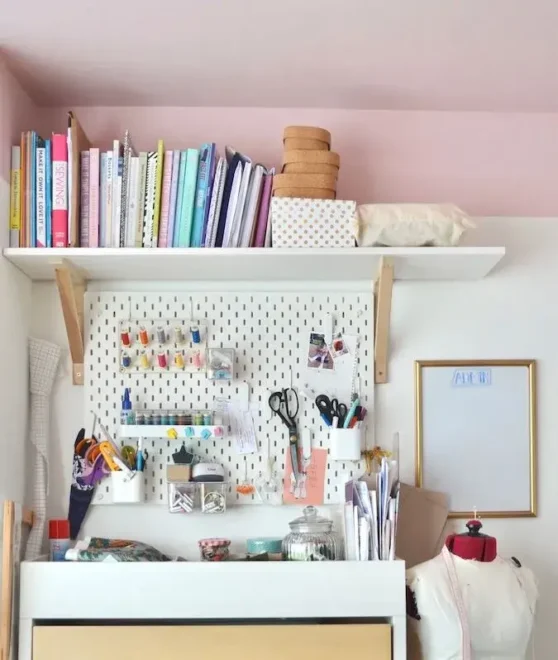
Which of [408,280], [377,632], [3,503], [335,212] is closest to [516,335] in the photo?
[408,280]

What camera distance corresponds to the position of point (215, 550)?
2.26m

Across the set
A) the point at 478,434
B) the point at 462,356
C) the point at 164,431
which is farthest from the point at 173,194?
the point at 478,434

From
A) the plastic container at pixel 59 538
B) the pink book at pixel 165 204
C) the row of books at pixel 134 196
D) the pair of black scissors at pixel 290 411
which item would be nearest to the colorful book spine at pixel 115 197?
the row of books at pixel 134 196

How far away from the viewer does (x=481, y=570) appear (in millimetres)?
2180

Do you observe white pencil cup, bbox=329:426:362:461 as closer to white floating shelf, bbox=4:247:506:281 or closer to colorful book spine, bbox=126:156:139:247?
white floating shelf, bbox=4:247:506:281

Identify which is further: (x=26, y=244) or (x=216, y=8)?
(x=26, y=244)

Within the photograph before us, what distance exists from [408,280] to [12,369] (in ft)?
3.46

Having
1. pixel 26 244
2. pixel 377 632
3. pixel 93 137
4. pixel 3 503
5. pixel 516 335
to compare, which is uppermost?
pixel 93 137

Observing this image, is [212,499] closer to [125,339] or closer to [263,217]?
[125,339]

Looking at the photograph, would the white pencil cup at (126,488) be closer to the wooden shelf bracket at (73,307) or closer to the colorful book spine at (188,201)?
the wooden shelf bracket at (73,307)

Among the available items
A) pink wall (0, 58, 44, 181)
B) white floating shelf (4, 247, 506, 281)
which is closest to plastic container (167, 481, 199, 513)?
white floating shelf (4, 247, 506, 281)

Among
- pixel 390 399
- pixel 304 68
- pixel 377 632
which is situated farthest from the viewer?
pixel 390 399

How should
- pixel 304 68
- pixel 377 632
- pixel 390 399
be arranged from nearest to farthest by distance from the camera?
pixel 377 632 < pixel 304 68 < pixel 390 399

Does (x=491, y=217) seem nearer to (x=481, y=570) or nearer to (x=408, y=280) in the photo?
(x=408, y=280)
